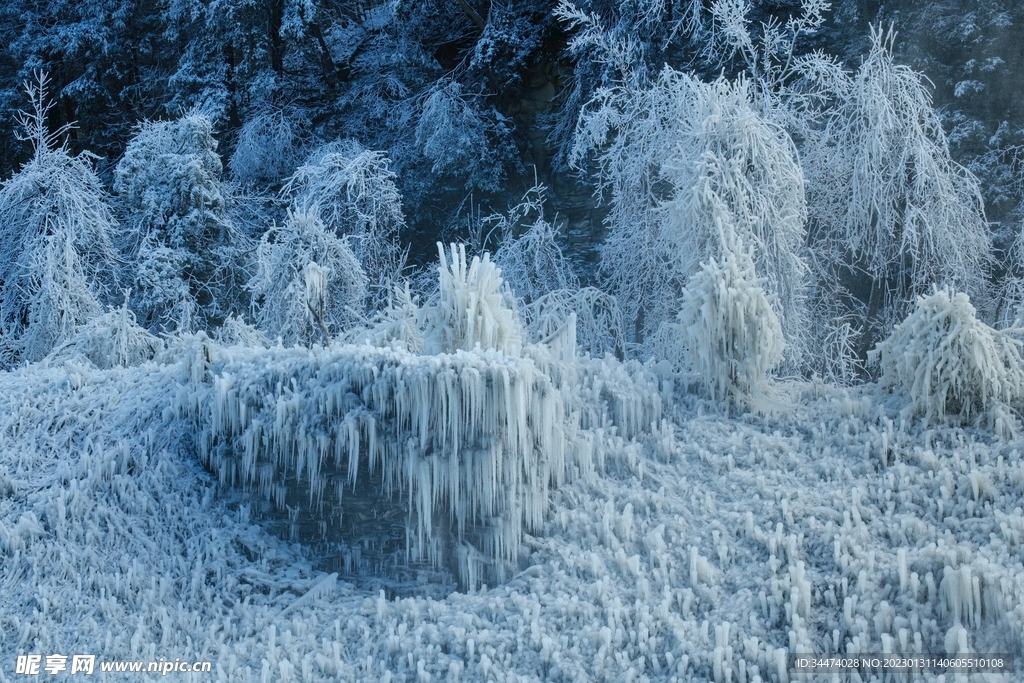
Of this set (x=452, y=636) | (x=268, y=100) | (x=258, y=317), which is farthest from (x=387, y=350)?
(x=268, y=100)

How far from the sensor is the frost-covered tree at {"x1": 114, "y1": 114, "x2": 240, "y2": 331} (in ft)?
45.1

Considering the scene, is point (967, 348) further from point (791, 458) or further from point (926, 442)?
point (791, 458)

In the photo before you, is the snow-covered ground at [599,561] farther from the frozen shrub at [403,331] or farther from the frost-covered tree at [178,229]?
the frost-covered tree at [178,229]

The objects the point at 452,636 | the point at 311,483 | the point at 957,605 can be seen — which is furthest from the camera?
the point at 311,483

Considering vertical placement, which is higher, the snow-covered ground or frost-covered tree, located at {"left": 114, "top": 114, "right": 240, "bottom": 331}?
frost-covered tree, located at {"left": 114, "top": 114, "right": 240, "bottom": 331}

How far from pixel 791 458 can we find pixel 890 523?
1.03 meters

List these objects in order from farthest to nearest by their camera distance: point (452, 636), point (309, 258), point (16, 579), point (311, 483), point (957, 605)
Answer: point (309, 258), point (311, 483), point (16, 579), point (452, 636), point (957, 605)

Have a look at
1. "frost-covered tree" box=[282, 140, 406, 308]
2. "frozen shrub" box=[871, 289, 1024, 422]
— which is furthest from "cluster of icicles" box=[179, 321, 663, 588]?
"frost-covered tree" box=[282, 140, 406, 308]

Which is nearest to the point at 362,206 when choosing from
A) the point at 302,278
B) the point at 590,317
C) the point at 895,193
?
the point at 302,278

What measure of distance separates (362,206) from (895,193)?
24.9 ft

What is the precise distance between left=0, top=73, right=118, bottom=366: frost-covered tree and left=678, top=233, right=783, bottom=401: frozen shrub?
9.08 metres

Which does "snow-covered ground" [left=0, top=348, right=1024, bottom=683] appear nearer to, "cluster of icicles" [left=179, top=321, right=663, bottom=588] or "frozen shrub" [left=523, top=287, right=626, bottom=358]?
"cluster of icicles" [left=179, top=321, right=663, bottom=588]

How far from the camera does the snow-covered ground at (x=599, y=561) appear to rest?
5.01 meters

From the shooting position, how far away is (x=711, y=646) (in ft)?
16.4
